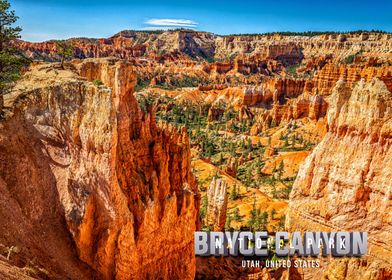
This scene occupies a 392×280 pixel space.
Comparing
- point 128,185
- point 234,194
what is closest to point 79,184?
point 128,185

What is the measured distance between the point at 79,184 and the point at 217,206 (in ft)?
49.9

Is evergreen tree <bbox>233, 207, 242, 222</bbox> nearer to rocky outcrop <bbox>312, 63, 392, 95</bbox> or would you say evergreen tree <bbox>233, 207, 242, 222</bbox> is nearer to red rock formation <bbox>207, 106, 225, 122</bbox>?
rocky outcrop <bbox>312, 63, 392, 95</bbox>

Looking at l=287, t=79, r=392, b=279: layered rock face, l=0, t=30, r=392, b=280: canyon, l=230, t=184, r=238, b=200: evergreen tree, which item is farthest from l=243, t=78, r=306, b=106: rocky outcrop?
l=287, t=79, r=392, b=279: layered rock face

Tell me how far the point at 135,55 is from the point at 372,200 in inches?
7380

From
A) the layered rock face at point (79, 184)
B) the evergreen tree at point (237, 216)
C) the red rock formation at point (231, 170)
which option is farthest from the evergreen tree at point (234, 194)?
the layered rock face at point (79, 184)

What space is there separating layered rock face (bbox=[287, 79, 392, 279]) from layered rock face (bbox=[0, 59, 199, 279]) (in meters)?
8.87

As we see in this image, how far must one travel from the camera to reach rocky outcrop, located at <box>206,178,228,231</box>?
1081 inches

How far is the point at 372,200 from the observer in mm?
19016

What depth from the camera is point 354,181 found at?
19.7 metres

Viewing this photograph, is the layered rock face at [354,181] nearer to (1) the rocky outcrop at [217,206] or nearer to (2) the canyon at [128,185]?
(2) the canyon at [128,185]

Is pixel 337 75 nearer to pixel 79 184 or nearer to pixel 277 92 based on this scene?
pixel 277 92

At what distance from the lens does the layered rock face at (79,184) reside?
13277mm

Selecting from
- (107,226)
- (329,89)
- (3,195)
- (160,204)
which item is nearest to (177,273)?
(160,204)

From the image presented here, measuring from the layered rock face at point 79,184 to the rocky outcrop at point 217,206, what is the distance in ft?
33.7
